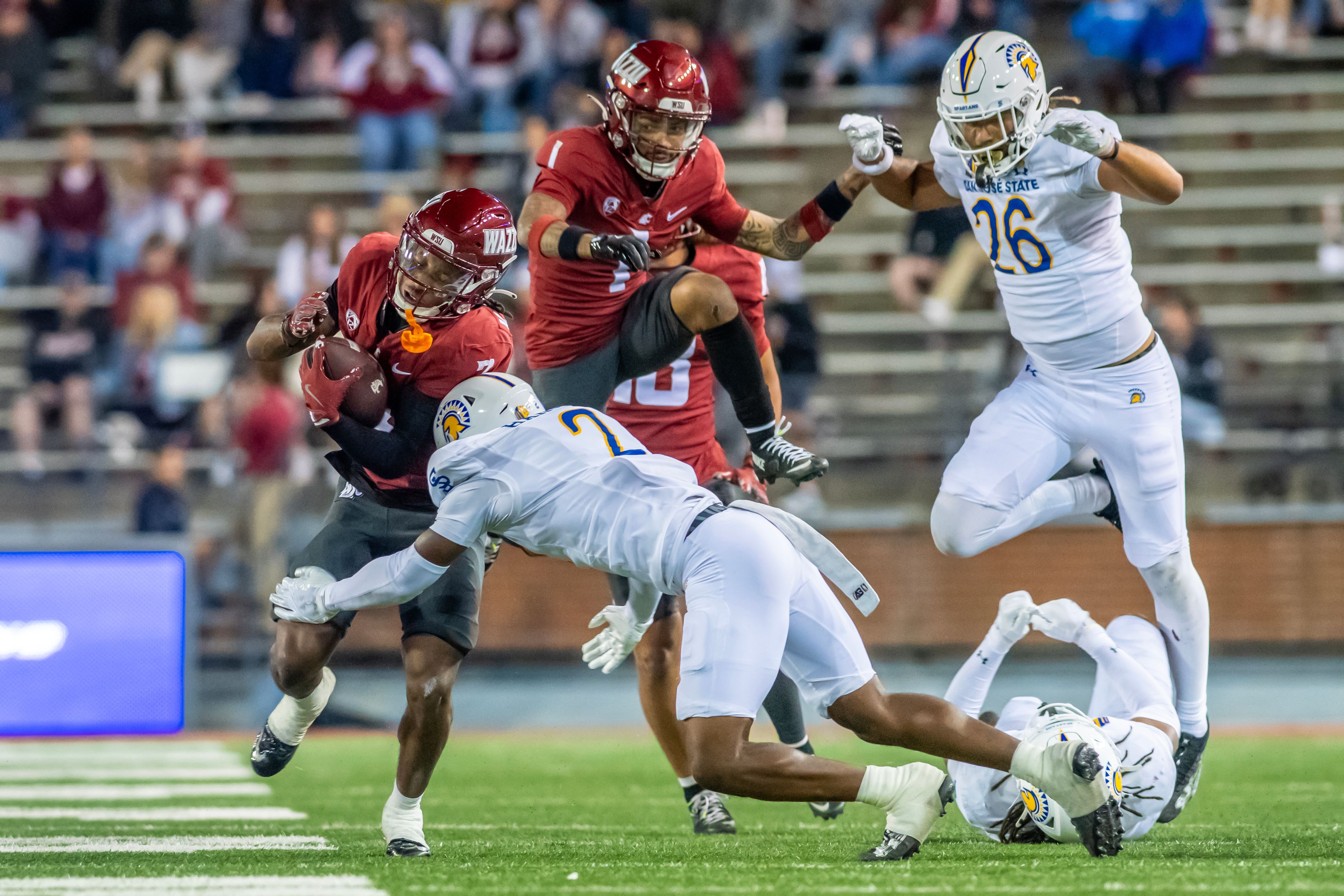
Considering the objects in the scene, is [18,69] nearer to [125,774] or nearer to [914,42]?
[914,42]

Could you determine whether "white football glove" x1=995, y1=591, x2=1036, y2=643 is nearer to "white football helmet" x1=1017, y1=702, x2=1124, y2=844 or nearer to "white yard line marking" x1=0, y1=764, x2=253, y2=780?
"white football helmet" x1=1017, y1=702, x2=1124, y2=844

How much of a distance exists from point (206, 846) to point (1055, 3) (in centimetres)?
1145

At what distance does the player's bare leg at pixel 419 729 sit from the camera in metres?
5.19

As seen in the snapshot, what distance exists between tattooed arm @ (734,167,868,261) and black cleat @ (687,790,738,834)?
1.98m

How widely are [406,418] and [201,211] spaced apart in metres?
8.56

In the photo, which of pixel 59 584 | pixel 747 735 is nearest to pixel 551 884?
pixel 747 735

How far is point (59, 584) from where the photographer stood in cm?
961

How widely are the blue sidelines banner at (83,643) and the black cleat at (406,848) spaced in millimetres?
4944

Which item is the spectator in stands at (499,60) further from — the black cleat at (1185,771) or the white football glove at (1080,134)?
the black cleat at (1185,771)

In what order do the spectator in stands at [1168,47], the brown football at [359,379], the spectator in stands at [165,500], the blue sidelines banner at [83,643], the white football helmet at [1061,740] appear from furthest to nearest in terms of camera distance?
1. the spectator in stands at [1168,47]
2. the spectator in stands at [165,500]
3. the blue sidelines banner at [83,643]
4. the brown football at [359,379]
5. the white football helmet at [1061,740]

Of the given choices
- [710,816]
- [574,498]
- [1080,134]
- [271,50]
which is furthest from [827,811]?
[271,50]

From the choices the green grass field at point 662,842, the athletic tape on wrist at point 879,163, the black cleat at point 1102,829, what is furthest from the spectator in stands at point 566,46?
the black cleat at point 1102,829

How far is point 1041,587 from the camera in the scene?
10711mm

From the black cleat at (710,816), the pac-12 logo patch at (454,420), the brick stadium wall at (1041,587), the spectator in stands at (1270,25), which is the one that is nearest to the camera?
the pac-12 logo patch at (454,420)
